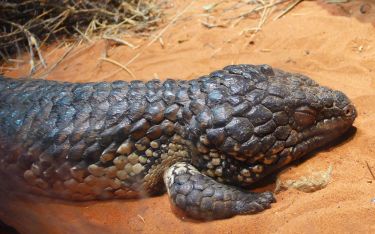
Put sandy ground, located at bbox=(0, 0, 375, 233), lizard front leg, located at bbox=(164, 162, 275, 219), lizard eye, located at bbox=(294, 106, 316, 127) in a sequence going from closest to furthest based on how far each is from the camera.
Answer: sandy ground, located at bbox=(0, 0, 375, 233) < lizard front leg, located at bbox=(164, 162, 275, 219) < lizard eye, located at bbox=(294, 106, 316, 127)

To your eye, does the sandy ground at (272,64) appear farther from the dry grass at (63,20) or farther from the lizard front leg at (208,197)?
the dry grass at (63,20)

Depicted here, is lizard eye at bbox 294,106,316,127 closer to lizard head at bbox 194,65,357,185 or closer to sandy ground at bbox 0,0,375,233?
lizard head at bbox 194,65,357,185

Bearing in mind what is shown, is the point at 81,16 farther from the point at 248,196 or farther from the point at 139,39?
the point at 248,196

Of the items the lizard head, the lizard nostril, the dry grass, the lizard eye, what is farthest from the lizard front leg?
the dry grass

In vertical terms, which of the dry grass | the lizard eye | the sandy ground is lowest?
the dry grass

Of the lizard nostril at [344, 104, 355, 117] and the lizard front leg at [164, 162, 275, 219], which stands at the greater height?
the lizard nostril at [344, 104, 355, 117]

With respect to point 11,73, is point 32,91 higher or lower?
higher

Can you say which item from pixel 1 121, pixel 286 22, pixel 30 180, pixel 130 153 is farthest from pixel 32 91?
pixel 286 22

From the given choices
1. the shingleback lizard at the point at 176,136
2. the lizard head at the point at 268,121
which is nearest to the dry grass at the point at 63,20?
the shingleback lizard at the point at 176,136
